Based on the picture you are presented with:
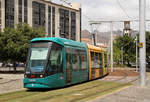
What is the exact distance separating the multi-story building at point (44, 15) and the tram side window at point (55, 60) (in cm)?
4729

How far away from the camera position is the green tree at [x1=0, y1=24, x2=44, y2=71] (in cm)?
3318

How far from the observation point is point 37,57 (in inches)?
570

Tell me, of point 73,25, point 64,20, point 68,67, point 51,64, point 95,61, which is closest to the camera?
point 51,64

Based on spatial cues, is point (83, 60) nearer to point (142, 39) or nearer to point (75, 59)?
point (75, 59)

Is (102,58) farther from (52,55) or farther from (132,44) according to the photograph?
(132,44)

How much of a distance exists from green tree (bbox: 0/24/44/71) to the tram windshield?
1865 centimetres

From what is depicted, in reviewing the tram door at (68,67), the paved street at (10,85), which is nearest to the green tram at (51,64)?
the tram door at (68,67)

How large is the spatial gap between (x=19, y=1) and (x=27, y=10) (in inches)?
148

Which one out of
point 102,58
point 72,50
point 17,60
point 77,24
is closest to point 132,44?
point 77,24

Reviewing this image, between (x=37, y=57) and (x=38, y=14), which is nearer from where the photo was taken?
(x=37, y=57)

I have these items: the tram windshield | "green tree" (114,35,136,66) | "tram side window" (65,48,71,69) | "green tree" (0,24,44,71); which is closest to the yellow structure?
"tram side window" (65,48,71,69)

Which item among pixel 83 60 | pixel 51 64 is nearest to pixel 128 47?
pixel 83 60

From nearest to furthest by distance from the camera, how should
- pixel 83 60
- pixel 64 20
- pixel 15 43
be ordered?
pixel 83 60 → pixel 15 43 → pixel 64 20

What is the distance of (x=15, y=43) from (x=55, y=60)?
20078 millimetres
